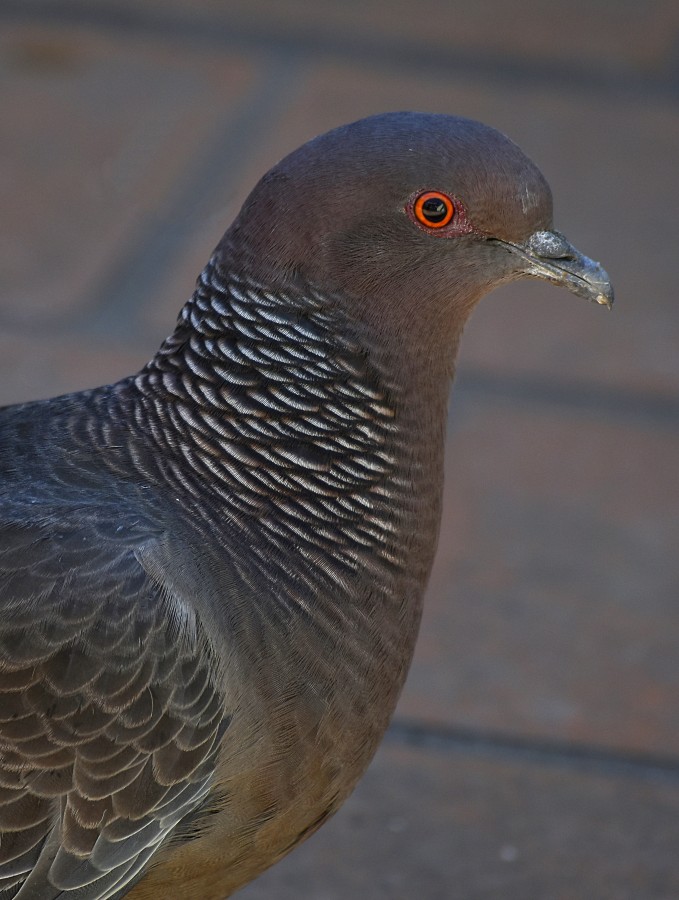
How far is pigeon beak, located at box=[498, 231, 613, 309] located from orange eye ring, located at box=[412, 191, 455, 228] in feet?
0.29

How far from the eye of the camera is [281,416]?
2018 mm

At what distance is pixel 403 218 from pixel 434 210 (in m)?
0.04

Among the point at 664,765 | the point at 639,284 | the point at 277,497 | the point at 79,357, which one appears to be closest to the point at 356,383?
the point at 277,497

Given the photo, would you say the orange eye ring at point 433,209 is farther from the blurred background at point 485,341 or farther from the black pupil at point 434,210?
the blurred background at point 485,341

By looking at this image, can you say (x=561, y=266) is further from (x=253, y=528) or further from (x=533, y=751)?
(x=533, y=751)

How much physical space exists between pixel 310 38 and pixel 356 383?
12.3 feet

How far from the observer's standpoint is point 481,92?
5.18 metres

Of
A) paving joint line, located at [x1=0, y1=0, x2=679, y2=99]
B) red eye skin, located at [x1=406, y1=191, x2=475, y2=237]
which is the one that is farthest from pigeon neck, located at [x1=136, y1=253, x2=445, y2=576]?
paving joint line, located at [x1=0, y1=0, x2=679, y2=99]

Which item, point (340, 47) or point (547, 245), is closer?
point (547, 245)

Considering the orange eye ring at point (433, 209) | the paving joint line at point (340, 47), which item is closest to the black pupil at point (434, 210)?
the orange eye ring at point (433, 209)

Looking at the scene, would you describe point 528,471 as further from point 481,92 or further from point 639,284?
point 481,92

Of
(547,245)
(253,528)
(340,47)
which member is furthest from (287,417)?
(340,47)

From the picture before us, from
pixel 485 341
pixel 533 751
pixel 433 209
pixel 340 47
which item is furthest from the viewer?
pixel 340 47

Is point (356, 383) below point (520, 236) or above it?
below
